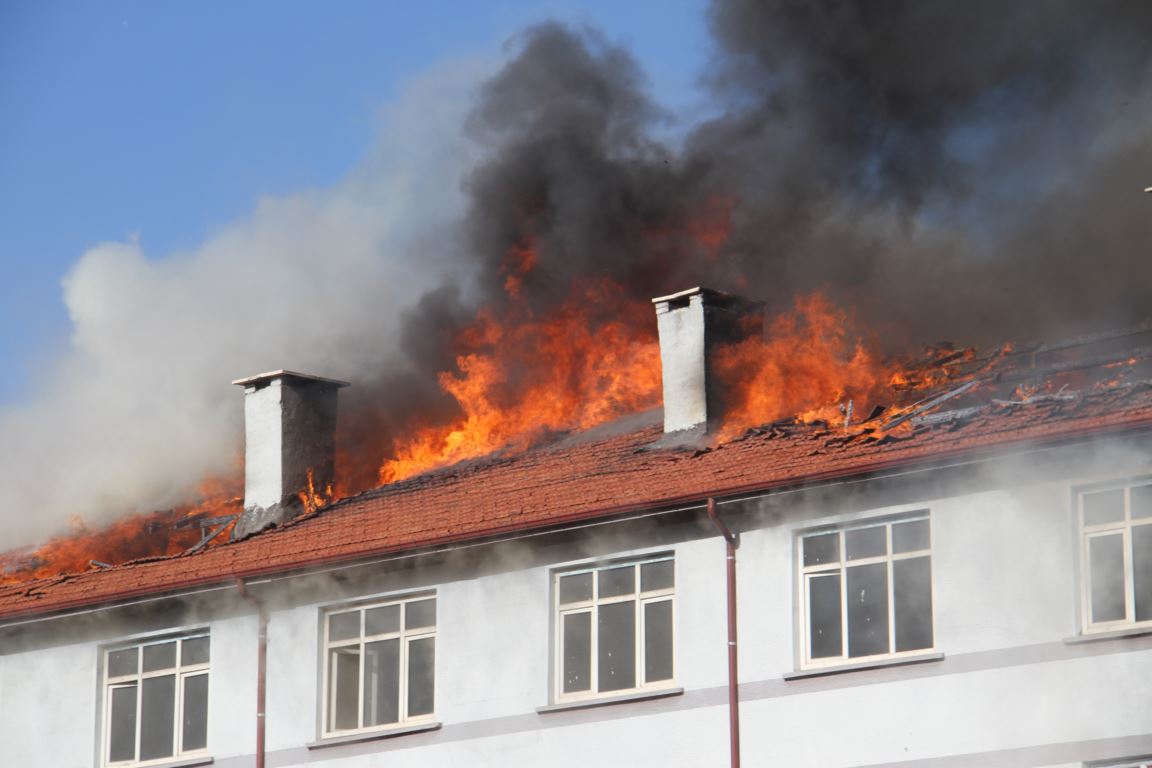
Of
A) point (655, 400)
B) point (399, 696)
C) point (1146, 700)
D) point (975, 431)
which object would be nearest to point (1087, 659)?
point (1146, 700)

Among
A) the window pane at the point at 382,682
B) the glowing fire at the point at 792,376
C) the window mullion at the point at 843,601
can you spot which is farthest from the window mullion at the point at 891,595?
the window pane at the point at 382,682

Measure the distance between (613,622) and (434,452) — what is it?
917 centimetres

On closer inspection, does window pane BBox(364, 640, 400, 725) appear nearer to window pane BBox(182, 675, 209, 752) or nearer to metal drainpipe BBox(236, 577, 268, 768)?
metal drainpipe BBox(236, 577, 268, 768)

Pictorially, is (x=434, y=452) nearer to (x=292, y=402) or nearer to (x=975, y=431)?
(x=292, y=402)

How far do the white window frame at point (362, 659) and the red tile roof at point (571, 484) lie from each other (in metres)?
0.64

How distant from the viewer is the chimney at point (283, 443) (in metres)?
31.4

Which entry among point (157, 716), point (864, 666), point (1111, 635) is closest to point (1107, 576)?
point (1111, 635)

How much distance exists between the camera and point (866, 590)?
23703 millimetres

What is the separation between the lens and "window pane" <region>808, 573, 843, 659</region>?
77.9 ft

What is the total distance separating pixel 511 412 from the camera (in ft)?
114

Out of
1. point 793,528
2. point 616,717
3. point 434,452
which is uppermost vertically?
point 434,452

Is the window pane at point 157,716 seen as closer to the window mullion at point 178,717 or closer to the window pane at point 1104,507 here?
the window mullion at point 178,717

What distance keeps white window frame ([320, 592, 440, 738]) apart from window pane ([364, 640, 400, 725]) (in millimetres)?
50

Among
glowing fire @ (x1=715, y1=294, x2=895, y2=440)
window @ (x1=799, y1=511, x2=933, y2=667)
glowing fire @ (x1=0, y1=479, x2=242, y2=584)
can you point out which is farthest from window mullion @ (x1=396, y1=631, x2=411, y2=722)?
glowing fire @ (x1=0, y1=479, x2=242, y2=584)
